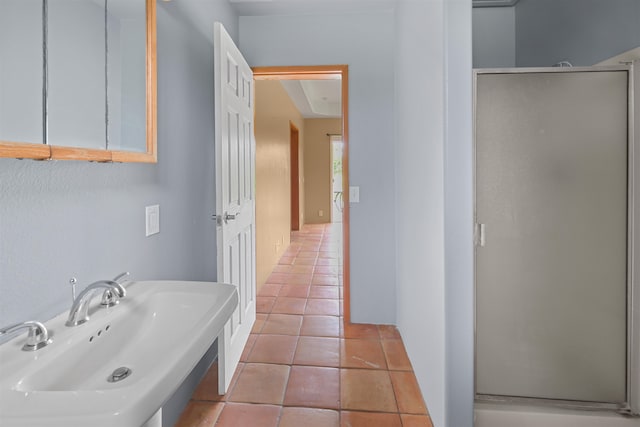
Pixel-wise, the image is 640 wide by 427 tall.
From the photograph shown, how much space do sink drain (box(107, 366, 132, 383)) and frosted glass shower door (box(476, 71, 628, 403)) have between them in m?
1.52

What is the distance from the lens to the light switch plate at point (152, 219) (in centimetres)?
147

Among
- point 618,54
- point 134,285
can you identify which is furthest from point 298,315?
point 618,54

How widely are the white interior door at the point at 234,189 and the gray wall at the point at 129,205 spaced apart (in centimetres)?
18

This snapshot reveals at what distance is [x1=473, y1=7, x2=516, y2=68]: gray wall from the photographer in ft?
8.78

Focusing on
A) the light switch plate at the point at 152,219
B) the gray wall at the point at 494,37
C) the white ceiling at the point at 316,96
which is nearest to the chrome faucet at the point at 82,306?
the light switch plate at the point at 152,219

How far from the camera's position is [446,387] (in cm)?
148

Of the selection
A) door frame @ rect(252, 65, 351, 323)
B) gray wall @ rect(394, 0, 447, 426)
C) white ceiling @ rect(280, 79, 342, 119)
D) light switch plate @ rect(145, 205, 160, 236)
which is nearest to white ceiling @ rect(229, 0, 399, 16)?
gray wall @ rect(394, 0, 447, 426)

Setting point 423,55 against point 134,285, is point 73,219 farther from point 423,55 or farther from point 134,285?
point 423,55

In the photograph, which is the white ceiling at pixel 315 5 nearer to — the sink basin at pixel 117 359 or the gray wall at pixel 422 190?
the gray wall at pixel 422 190

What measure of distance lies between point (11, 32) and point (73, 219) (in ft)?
1.66

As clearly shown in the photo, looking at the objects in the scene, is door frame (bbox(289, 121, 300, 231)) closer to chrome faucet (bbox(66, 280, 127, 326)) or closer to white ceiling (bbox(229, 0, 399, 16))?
white ceiling (bbox(229, 0, 399, 16))

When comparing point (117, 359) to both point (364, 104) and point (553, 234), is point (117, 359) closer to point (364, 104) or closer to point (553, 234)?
point (553, 234)

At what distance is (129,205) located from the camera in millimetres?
1350

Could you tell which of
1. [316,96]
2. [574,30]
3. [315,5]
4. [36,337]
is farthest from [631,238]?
[316,96]
